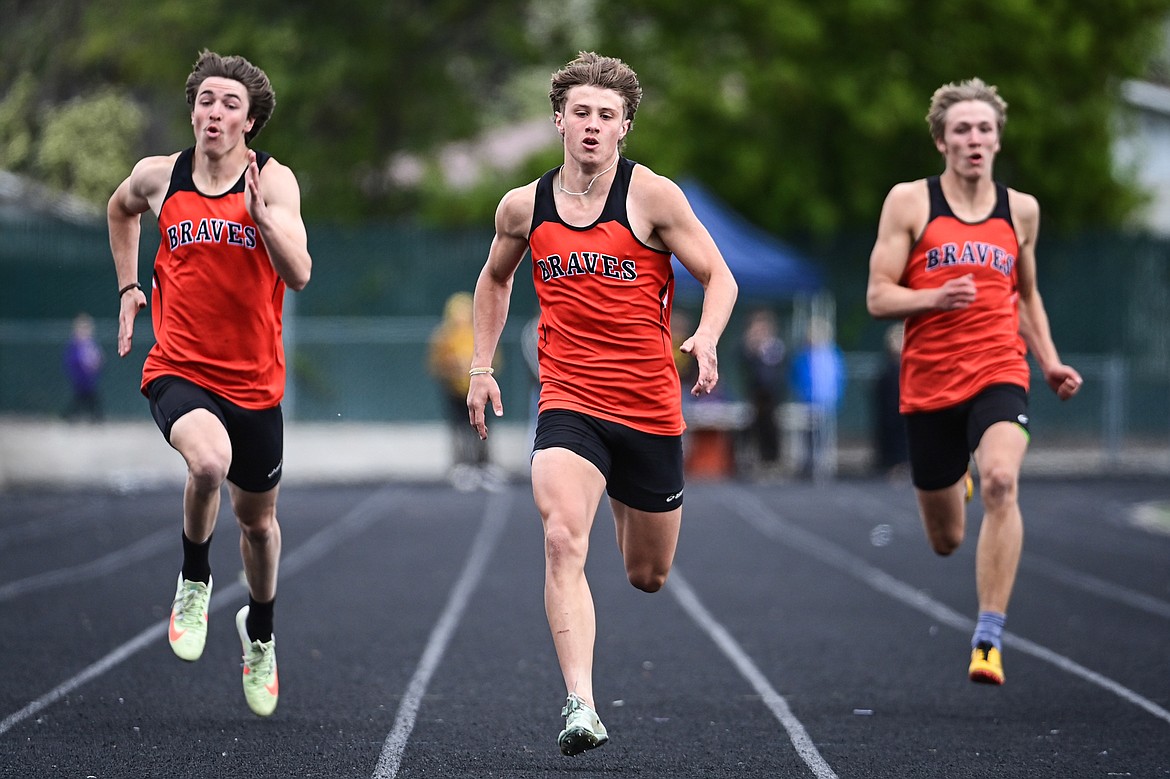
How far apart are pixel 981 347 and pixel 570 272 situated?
2225mm

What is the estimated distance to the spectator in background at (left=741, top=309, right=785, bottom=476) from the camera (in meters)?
20.2

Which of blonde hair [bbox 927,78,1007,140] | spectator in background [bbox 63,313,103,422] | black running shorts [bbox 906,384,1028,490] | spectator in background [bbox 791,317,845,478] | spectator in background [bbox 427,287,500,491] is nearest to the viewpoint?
black running shorts [bbox 906,384,1028,490]

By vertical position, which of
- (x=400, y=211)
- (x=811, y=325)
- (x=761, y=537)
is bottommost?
(x=761, y=537)

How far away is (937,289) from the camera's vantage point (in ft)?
22.0

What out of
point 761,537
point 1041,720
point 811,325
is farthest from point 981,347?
point 811,325

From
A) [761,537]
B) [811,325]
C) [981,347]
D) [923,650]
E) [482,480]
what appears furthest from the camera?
[811,325]

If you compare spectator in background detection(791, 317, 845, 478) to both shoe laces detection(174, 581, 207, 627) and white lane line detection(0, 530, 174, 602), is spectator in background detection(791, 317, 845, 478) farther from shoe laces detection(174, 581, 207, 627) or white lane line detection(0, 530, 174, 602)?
shoe laces detection(174, 581, 207, 627)

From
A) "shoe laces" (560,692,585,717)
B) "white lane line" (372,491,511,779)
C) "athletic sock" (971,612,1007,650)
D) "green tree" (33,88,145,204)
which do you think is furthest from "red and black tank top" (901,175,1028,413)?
"green tree" (33,88,145,204)

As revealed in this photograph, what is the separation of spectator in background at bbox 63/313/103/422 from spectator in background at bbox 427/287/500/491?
4.47 meters

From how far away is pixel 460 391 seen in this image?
18766 millimetres

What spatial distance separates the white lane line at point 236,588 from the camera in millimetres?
6641

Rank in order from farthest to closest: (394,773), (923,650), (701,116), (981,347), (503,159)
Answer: (503,159)
(701,116)
(923,650)
(981,347)
(394,773)

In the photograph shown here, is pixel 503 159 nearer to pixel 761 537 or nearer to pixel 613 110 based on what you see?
pixel 761 537

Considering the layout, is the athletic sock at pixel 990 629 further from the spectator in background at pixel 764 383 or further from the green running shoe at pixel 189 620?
the spectator in background at pixel 764 383
